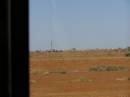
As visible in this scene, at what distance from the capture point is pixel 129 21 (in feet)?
4.75
